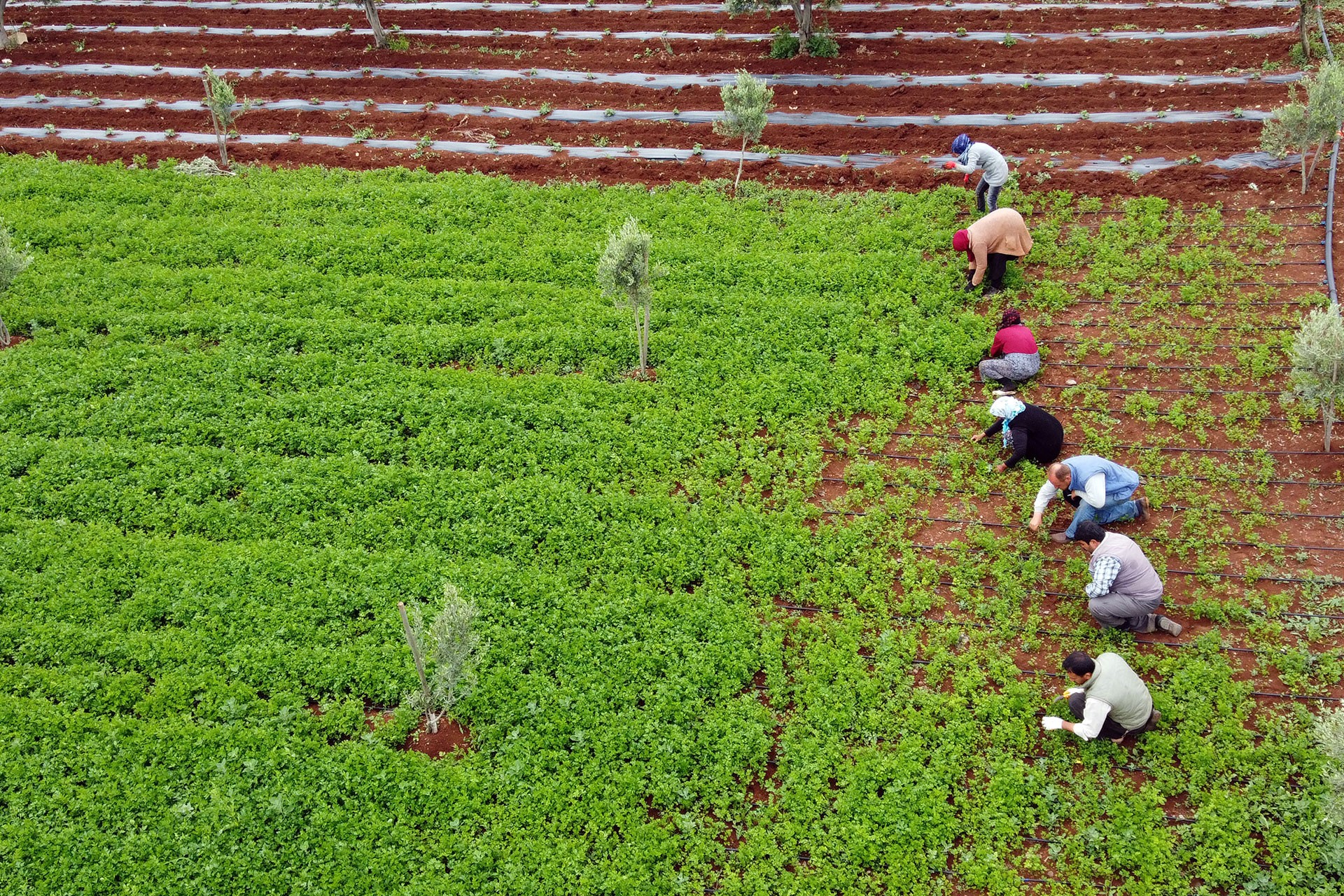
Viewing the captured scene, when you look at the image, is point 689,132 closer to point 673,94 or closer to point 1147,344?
point 673,94

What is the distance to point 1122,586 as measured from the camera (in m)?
9.34

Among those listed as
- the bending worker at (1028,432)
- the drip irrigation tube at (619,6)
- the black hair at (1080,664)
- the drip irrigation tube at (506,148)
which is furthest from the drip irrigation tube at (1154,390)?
the drip irrigation tube at (619,6)

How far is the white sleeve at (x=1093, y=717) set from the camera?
8414mm

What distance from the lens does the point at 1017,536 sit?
34.7 ft

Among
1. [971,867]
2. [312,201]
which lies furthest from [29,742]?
[312,201]

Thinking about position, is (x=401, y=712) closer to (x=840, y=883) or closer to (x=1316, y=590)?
(x=840, y=883)

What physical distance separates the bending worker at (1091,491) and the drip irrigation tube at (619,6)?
50.0 feet

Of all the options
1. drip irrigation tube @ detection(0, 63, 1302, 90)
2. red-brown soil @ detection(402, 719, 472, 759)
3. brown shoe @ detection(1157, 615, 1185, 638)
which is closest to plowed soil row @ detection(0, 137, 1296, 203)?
drip irrigation tube @ detection(0, 63, 1302, 90)

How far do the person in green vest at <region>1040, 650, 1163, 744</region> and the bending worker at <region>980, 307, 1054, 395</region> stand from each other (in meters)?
4.56

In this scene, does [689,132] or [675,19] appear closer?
[689,132]

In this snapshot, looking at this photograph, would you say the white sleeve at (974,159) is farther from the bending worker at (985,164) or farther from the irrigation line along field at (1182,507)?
the irrigation line along field at (1182,507)

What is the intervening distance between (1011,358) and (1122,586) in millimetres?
3928

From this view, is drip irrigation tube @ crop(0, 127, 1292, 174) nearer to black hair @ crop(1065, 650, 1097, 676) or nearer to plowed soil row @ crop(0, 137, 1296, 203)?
plowed soil row @ crop(0, 137, 1296, 203)

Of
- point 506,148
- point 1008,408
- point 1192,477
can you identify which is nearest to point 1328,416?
point 1192,477
